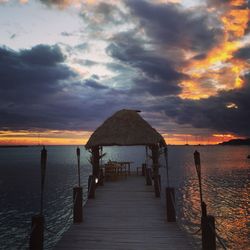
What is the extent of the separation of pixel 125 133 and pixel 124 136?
0.31 m

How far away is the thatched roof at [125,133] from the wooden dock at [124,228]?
4.22 meters

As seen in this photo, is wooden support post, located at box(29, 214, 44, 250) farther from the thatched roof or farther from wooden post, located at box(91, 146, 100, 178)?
wooden post, located at box(91, 146, 100, 178)

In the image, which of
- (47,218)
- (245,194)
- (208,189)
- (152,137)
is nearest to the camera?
(152,137)

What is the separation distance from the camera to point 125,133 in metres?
19.8

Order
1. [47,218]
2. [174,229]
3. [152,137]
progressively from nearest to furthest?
[174,229], [152,137], [47,218]

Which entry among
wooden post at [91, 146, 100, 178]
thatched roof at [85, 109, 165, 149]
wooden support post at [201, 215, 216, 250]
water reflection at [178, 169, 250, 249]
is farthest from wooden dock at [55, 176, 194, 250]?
water reflection at [178, 169, 250, 249]

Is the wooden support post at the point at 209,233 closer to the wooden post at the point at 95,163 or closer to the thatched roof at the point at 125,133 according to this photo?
the thatched roof at the point at 125,133

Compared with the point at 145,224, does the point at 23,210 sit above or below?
below

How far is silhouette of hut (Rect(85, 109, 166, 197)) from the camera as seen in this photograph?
19198 millimetres

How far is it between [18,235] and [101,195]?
13876 mm

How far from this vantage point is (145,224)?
36.3ft

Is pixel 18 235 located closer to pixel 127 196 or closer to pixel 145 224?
pixel 127 196

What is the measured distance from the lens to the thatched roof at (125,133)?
19.2 m

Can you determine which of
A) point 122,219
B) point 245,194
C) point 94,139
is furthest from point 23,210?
point 245,194
